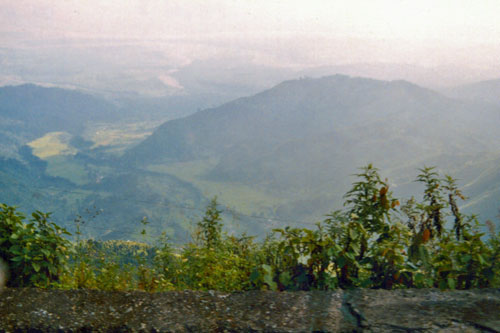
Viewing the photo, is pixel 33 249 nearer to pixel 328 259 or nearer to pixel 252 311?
pixel 252 311

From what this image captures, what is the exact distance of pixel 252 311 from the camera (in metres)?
2.85

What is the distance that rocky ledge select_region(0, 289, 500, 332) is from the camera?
8.52 ft

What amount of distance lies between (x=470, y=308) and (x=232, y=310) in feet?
5.64

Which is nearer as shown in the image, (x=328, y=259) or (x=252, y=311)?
(x=252, y=311)

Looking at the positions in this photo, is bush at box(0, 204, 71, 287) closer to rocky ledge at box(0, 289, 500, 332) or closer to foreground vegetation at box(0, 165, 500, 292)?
foreground vegetation at box(0, 165, 500, 292)

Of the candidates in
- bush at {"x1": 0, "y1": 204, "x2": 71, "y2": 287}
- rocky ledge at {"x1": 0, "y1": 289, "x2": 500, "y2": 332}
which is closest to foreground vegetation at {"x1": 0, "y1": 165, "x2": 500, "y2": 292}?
bush at {"x1": 0, "y1": 204, "x2": 71, "y2": 287}

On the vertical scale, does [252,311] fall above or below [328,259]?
below

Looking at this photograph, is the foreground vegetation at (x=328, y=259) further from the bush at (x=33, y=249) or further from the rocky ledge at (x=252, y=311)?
the rocky ledge at (x=252, y=311)

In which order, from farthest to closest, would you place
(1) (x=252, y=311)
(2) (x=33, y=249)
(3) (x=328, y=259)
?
(2) (x=33, y=249)
(3) (x=328, y=259)
(1) (x=252, y=311)

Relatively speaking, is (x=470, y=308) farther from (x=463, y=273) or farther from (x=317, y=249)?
(x=317, y=249)

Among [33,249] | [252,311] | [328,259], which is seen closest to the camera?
[252,311]

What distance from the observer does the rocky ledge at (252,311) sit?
260 centimetres

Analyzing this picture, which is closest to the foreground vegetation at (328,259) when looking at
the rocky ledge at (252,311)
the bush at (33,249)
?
the bush at (33,249)

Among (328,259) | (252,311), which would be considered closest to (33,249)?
(252,311)
